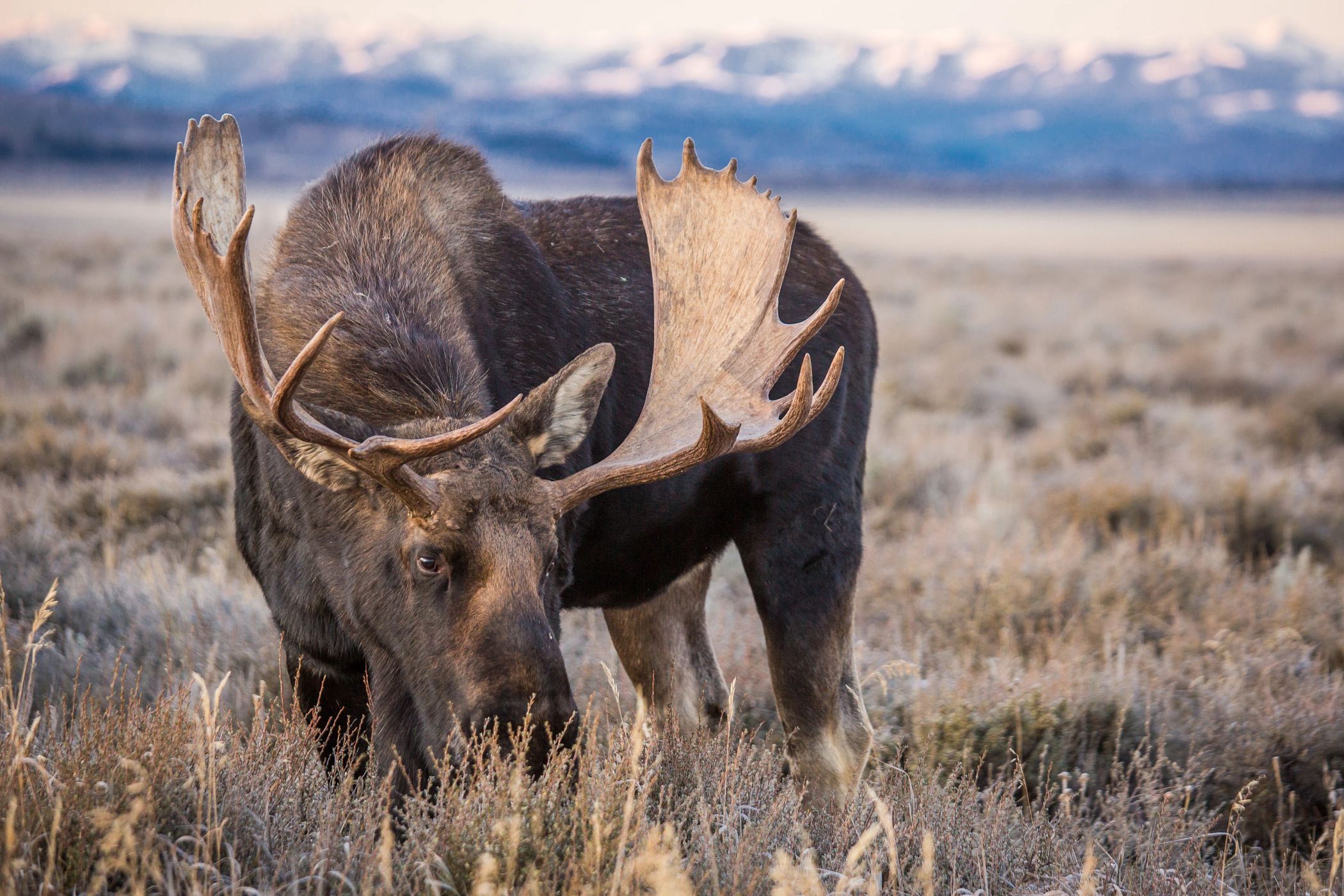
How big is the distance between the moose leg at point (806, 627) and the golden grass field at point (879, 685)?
19 centimetres

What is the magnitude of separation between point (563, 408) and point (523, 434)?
13cm

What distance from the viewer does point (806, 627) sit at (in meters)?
4.12

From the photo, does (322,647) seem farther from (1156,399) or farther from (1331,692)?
(1156,399)

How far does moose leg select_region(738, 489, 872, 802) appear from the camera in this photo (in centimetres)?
411

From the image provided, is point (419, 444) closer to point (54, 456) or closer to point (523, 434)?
point (523, 434)

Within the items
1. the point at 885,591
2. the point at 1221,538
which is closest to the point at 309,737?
the point at 885,591

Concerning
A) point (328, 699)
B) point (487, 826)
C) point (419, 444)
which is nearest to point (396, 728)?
point (487, 826)

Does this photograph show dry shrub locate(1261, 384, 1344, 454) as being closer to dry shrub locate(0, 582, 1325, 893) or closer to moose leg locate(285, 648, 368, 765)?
dry shrub locate(0, 582, 1325, 893)

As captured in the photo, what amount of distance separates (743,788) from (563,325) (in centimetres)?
161

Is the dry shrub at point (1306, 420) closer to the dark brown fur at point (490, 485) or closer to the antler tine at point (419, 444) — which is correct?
the dark brown fur at point (490, 485)

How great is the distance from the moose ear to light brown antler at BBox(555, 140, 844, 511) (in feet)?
0.42

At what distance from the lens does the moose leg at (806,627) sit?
4109mm

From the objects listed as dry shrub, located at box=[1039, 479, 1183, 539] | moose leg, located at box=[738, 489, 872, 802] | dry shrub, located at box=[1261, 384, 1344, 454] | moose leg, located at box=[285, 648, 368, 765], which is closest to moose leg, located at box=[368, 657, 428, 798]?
moose leg, located at box=[285, 648, 368, 765]

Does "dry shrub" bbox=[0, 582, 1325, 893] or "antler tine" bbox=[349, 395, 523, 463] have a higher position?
"antler tine" bbox=[349, 395, 523, 463]
